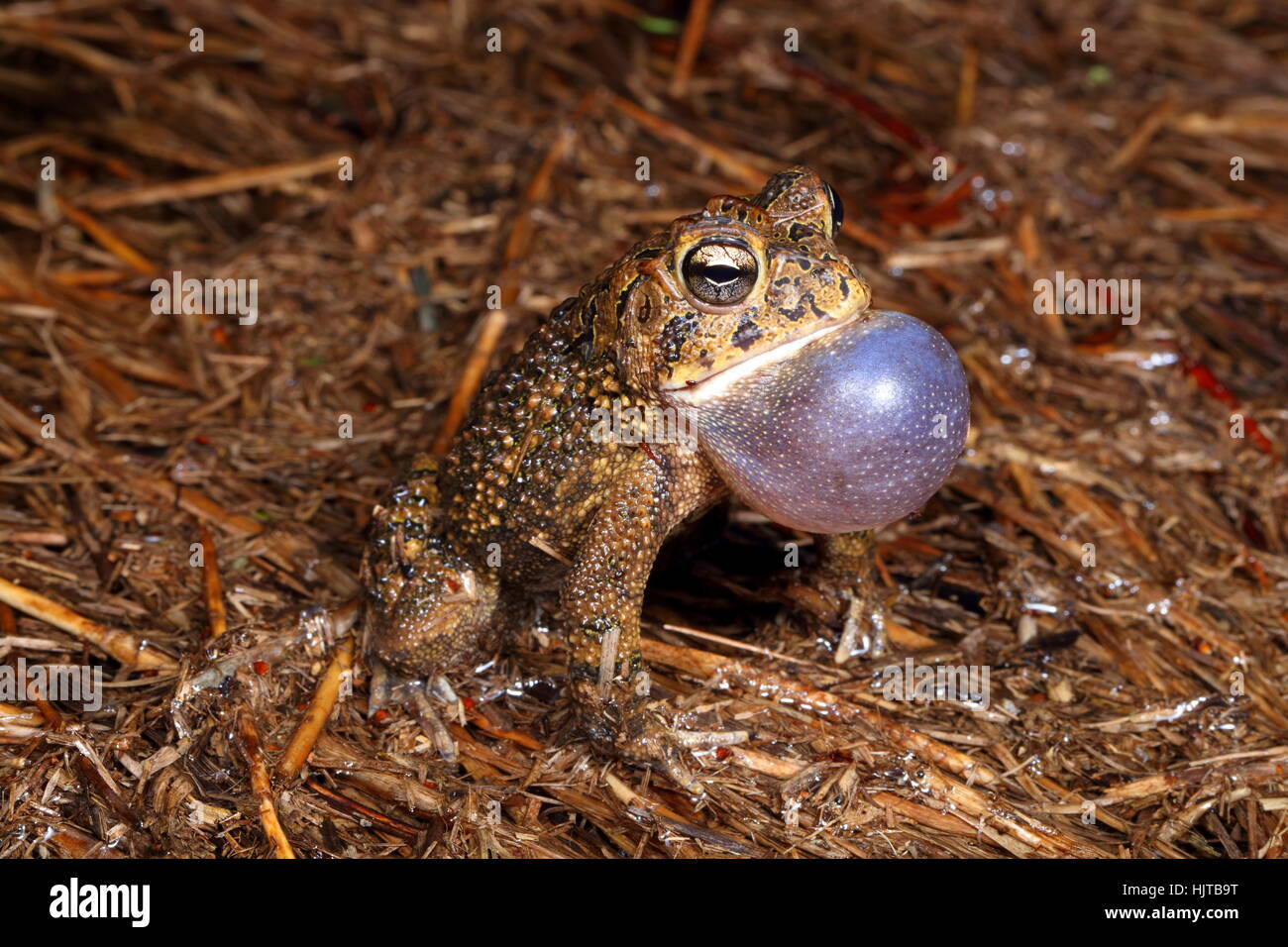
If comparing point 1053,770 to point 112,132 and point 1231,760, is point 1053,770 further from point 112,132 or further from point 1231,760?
point 112,132

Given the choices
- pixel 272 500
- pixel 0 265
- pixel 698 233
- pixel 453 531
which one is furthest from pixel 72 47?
pixel 698 233

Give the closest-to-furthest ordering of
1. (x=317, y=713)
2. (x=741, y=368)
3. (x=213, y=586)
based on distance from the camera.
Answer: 1. (x=741, y=368)
2. (x=317, y=713)
3. (x=213, y=586)

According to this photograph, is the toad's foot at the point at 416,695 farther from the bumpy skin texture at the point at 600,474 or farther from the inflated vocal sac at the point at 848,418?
the inflated vocal sac at the point at 848,418

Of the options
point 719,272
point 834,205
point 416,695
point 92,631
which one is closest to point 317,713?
point 416,695

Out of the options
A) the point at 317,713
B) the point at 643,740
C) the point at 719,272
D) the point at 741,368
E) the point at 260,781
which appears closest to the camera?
the point at 719,272

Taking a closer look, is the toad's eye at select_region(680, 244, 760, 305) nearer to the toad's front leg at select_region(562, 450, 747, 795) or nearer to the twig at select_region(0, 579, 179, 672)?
the toad's front leg at select_region(562, 450, 747, 795)

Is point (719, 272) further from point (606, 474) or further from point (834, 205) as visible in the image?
point (606, 474)

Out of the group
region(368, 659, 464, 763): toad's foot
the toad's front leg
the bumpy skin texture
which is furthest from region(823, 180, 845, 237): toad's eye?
region(368, 659, 464, 763): toad's foot

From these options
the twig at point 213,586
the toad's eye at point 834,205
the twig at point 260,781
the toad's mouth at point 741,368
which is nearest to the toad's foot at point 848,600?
the toad's mouth at point 741,368
